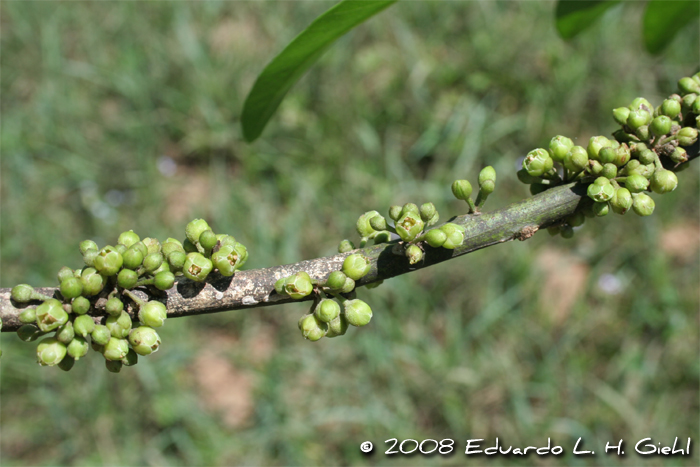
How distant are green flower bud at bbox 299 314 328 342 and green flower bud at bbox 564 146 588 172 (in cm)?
71

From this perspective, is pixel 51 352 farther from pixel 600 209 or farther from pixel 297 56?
pixel 600 209

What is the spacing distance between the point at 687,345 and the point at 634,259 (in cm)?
76

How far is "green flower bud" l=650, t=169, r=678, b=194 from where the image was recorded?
1.33 m

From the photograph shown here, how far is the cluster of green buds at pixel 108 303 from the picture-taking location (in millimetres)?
1272

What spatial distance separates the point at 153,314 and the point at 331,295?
1.35ft

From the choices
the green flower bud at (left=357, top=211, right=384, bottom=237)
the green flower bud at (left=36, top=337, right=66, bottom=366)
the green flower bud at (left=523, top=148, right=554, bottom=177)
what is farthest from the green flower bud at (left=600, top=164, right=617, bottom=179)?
the green flower bud at (left=36, top=337, right=66, bottom=366)

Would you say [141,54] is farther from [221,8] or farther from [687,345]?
[687,345]

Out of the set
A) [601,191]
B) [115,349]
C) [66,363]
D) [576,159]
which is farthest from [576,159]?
[66,363]

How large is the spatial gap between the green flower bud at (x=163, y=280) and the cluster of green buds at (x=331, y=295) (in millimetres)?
236

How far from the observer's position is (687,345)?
4.43 meters

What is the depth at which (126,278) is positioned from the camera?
Answer: 1303 mm

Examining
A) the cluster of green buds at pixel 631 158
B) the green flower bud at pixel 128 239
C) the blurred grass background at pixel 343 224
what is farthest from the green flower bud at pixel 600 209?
the blurred grass background at pixel 343 224

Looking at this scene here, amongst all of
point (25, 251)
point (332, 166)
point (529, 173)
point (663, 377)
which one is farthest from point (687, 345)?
point (25, 251)

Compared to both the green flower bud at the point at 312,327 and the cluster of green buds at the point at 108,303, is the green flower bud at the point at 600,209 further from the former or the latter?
the cluster of green buds at the point at 108,303
